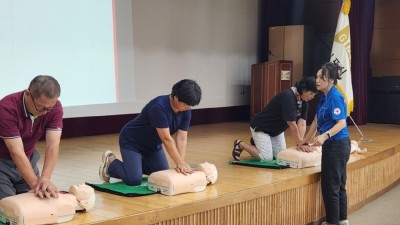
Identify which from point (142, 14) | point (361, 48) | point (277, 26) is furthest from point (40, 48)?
point (361, 48)

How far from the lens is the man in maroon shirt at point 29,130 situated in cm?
207

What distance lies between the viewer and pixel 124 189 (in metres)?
2.81

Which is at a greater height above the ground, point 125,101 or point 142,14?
point 142,14

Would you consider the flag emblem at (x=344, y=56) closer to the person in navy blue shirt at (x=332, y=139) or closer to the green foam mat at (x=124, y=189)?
the person in navy blue shirt at (x=332, y=139)

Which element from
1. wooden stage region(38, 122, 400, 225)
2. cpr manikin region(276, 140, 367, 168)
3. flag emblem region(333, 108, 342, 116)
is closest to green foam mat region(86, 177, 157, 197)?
wooden stage region(38, 122, 400, 225)

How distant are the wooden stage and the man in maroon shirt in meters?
0.28

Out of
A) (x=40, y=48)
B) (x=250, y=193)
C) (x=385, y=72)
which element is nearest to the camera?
(x=250, y=193)

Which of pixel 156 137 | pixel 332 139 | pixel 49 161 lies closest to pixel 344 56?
pixel 332 139

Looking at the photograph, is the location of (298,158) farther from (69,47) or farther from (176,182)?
(69,47)

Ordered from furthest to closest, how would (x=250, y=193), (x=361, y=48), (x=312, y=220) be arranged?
(x=361, y=48)
(x=312, y=220)
(x=250, y=193)

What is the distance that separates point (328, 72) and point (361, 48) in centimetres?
405

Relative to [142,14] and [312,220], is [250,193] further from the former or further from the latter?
[142,14]

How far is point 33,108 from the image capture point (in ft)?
7.11

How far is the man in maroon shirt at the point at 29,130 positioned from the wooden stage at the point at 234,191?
0.28 meters
